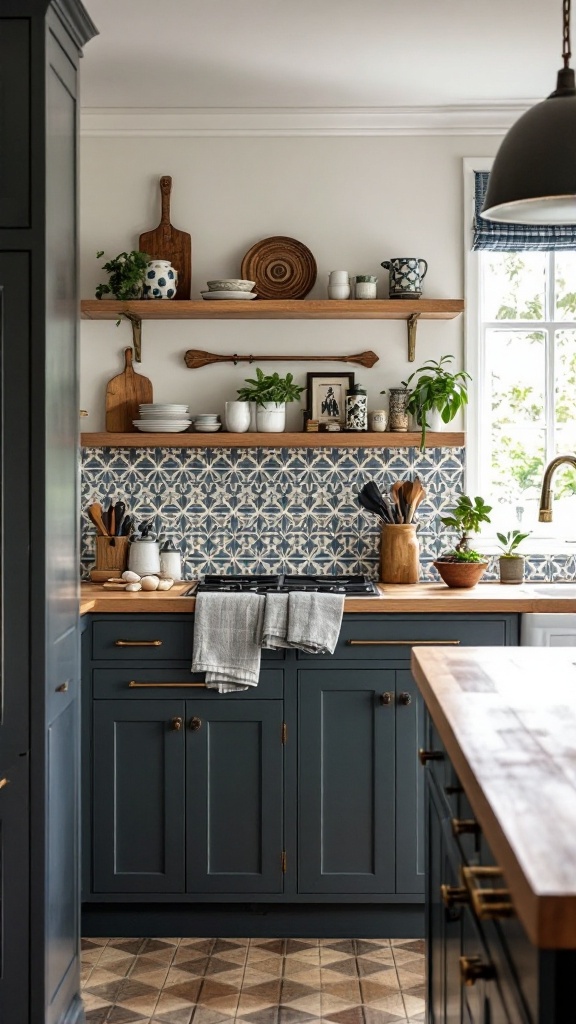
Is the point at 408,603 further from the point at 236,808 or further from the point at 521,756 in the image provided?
the point at 521,756

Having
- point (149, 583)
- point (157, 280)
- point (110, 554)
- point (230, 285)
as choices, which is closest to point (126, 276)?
point (157, 280)

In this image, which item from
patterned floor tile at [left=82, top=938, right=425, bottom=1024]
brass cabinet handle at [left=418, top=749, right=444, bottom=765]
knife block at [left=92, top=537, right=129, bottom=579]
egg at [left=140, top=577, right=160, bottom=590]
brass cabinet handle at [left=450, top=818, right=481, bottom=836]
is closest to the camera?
brass cabinet handle at [left=450, top=818, right=481, bottom=836]

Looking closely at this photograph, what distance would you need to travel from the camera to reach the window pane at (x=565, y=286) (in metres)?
4.20

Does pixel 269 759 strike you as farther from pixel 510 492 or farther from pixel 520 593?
pixel 510 492

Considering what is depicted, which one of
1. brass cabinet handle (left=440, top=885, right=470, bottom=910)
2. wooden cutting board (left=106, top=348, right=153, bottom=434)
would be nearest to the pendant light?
brass cabinet handle (left=440, top=885, right=470, bottom=910)

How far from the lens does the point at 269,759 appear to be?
3461 millimetres

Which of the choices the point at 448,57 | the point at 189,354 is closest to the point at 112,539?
the point at 189,354

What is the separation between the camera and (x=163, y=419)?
13.0 ft

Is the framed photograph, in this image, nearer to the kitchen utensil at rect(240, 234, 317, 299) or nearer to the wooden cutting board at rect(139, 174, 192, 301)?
the kitchen utensil at rect(240, 234, 317, 299)

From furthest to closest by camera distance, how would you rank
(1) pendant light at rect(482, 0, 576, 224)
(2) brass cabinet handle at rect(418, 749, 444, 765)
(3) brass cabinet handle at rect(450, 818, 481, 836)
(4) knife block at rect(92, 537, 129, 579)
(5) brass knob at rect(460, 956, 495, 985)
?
(4) knife block at rect(92, 537, 129, 579)
(2) brass cabinet handle at rect(418, 749, 444, 765)
(1) pendant light at rect(482, 0, 576, 224)
(3) brass cabinet handle at rect(450, 818, 481, 836)
(5) brass knob at rect(460, 956, 495, 985)

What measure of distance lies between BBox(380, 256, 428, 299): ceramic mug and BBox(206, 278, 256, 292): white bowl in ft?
1.76

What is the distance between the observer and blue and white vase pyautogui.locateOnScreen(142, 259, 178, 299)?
396 cm

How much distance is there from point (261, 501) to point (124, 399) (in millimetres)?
673

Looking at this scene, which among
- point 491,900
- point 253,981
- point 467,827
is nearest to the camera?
point 491,900
